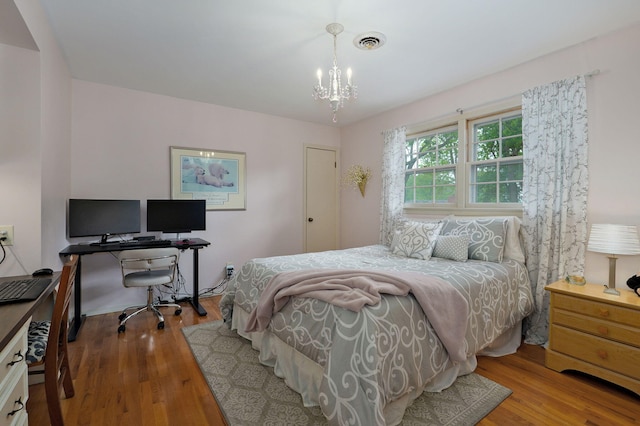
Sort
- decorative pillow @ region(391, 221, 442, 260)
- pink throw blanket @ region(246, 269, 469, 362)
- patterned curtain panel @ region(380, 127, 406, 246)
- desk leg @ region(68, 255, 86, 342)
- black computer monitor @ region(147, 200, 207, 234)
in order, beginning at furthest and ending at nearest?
1. patterned curtain panel @ region(380, 127, 406, 246)
2. black computer monitor @ region(147, 200, 207, 234)
3. decorative pillow @ region(391, 221, 442, 260)
4. desk leg @ region(68, 255, 86, 342)
5. pink throw blanket @ region(246, 269, 469, 362)

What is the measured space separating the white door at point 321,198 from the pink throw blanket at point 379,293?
2800 millimetres

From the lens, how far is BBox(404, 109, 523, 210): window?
9.88ft

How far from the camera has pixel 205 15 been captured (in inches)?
84.1

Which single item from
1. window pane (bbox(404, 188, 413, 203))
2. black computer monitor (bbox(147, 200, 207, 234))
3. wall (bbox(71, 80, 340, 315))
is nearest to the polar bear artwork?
wall (bbox(71, 80, 340, 315))

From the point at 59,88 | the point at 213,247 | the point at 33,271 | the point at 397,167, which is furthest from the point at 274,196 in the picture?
the point at 33,271

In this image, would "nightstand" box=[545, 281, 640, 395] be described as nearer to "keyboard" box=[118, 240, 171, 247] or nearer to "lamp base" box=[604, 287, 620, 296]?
"lamp base" box=[604, 287, 620, 296]

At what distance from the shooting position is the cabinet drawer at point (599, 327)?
1.90 m

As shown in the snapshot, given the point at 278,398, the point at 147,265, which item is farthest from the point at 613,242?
the point at 147,265

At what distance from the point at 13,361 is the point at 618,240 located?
3.38 metres

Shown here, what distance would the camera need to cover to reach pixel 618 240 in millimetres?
2064

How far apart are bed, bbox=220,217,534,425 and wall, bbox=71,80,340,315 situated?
5.06 feet

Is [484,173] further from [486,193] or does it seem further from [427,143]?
[427,143]

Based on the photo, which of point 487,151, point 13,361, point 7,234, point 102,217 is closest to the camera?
point 13,361

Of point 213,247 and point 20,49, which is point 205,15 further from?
point 213,247
